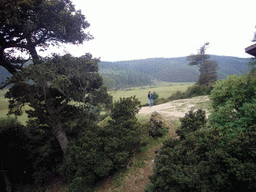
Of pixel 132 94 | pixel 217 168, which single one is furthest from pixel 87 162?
pixel 132 94

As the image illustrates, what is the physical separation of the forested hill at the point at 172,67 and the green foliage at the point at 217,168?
67.0 meters

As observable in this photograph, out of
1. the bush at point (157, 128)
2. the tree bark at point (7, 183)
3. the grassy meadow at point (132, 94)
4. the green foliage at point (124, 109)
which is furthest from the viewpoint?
the grassy meadow at point (132, 94)

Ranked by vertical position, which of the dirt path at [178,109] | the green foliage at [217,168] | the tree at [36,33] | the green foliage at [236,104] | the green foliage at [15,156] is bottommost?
the green foliage at [15,156]

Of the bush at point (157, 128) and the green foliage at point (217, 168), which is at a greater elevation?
the green foliage at point (217, 168)

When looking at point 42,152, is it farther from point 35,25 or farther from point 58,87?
point 35,25

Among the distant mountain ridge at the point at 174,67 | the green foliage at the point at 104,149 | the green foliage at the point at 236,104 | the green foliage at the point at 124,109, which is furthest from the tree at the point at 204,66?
the distant mountain ridge at the point at 174,67

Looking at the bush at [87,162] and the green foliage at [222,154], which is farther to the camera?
the bush at [87,162]

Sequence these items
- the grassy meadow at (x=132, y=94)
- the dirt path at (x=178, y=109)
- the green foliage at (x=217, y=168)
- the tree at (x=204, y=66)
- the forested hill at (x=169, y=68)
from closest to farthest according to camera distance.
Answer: the green foliage at (x=217, y=168) < the dirt path at (x=178, y=109) < the grassy meadow at (x=132, y=94) < the tree at (x=204, y=66) < the forested hill at (x=169, y=68)

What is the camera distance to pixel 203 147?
2.99 m

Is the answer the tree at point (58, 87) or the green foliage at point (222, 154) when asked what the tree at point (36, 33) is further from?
the green foliage at point (222, 154)

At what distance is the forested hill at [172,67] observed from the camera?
78875 mm

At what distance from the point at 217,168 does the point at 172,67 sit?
105 metres

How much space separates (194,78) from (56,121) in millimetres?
88506

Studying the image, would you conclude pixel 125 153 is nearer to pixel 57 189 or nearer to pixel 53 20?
pixel 57 189
